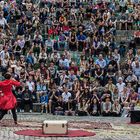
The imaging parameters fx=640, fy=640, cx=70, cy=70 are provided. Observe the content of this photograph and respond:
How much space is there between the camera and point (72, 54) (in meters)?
32.6

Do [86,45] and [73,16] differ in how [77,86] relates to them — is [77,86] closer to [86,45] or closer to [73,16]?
[86,45]

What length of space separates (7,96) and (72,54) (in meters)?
13.0

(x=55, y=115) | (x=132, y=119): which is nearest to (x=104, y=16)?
(x=55, y=115)

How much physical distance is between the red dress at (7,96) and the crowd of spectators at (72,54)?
23.6ft

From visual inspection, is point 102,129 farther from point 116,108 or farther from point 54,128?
point 116,108

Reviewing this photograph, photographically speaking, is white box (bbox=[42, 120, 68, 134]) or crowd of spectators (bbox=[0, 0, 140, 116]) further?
crowd of spectators (bbox=[0, 0, 140, 116])

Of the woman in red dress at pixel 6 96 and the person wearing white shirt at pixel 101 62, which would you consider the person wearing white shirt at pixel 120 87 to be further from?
the woman in red dress at pixel 6 96

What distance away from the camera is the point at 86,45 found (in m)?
32.8

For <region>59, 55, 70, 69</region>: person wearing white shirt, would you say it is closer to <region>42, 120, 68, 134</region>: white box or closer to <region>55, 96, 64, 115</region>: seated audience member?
<region>55, 96, 64, 115</region>: seated audience member

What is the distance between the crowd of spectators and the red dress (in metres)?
7.19

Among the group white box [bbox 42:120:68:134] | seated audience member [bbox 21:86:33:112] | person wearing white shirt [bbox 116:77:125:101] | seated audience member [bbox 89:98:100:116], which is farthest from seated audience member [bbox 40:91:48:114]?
white box [bbox 42:120:68:134]

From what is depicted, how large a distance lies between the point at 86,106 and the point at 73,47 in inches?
262

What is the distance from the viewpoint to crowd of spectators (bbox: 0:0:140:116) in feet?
89.8

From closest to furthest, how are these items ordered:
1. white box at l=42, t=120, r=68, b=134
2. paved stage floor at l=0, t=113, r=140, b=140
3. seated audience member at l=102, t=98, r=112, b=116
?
paved stage floor at l=0, t=113, r=140, b=140, white box at l=42, t=120, r=68, b=134, seated audience member at l=102, t=98, r=112, b=116
